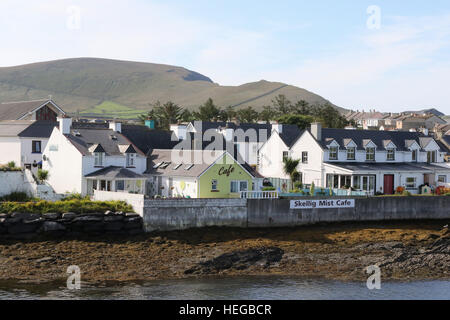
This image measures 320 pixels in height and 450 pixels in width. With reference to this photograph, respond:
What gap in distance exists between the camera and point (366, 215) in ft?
159

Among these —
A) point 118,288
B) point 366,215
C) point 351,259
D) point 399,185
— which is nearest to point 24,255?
point 118,288

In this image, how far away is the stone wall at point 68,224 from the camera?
38.2 metres

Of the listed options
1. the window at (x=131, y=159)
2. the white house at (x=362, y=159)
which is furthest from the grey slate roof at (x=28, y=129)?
the white house at (x=362, y=159)

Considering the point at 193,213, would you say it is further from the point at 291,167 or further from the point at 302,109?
the point at 302,109

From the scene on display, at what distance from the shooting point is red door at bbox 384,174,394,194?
57503mm

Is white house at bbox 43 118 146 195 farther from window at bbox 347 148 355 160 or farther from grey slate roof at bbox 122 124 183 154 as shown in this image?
window at bbox 347 148 355 160

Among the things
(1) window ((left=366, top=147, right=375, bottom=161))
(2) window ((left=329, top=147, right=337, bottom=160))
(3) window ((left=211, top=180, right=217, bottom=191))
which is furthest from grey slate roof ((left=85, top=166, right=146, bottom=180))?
(1) window ((left=366, top=147, right=375, bottom=161))

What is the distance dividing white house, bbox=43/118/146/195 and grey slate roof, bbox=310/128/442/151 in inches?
761

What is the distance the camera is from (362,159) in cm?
6012

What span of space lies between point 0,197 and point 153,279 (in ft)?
56.2

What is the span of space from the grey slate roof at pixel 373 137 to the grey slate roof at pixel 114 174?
1971cm

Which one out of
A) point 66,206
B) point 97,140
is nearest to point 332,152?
point 97,140

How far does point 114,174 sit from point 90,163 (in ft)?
7.90

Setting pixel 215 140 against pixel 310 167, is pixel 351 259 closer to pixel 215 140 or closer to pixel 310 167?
pixel 310 167
